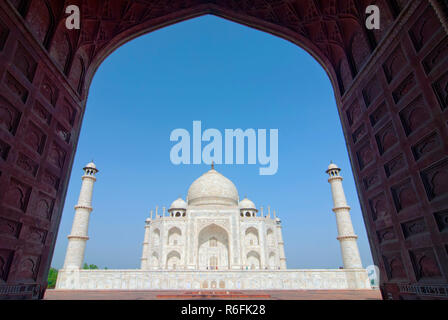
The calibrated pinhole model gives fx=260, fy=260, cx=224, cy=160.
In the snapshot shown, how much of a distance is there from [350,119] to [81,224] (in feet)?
67.6

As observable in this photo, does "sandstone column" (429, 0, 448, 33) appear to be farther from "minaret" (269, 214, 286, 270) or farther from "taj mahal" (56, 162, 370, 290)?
"minaret" (269, 214, 286, 270)

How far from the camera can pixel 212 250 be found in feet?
78.8

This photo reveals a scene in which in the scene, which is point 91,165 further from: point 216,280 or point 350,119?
point 350,119

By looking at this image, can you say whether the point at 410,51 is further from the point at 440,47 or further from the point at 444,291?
the point at 444,291

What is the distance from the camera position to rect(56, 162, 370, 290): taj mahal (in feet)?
51.5

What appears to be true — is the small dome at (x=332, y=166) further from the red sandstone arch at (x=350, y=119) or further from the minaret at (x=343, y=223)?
the red sandstone arch at (x=350, y=119)

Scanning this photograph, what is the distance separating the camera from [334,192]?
69.5ft

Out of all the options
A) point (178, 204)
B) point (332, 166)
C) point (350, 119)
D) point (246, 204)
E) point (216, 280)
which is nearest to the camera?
point (350, 119)

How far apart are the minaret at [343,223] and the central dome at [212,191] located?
1066 cm

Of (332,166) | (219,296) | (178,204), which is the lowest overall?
(219,296)

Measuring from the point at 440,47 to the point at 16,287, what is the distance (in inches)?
279

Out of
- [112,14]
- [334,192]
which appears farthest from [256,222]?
[112,14]

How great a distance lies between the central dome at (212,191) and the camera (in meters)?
27.3

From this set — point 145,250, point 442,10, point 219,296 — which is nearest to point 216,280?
point 219,296
